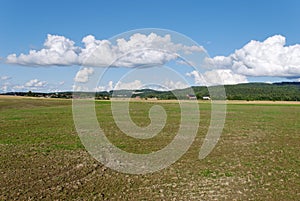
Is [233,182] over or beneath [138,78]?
beneath

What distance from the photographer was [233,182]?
11.3 m

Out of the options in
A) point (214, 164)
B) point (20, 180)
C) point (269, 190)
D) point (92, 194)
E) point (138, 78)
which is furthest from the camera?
point (214, 164)

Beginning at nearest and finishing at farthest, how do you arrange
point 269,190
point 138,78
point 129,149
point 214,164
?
point 269,190
point 138,78
point 214,164
point 129,149

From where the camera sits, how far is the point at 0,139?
837 inches

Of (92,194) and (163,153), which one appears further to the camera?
(163,153)

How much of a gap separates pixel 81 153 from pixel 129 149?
2.76 m

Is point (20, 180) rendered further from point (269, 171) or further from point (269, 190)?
point (269, 171)

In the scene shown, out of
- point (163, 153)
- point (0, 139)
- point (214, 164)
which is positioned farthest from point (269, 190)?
point (0, 139)

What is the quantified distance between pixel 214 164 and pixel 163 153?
11.3 ft

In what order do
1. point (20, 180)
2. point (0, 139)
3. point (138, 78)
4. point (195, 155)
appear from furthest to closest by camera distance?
point (0, 139)
point (195, 155)
point (138, 78)
point (20, 180)

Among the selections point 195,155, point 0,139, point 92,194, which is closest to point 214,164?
point 195,155

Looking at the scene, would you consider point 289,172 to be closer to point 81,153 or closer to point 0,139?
point 81,153

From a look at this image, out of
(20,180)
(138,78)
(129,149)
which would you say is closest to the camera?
(20,180)

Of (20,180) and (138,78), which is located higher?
(138,78)
